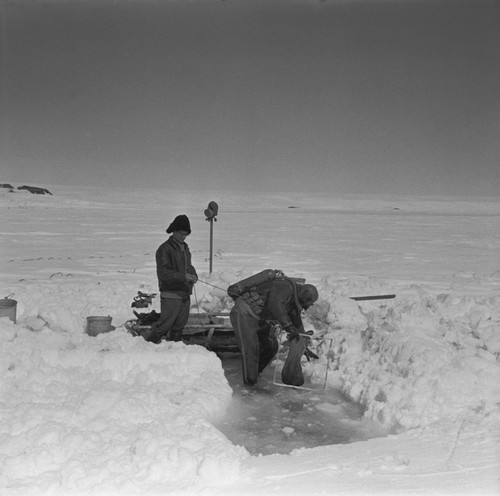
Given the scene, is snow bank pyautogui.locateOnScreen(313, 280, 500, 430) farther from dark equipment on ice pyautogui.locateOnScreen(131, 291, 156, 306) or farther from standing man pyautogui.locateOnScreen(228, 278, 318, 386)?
dark equipment on ice pyautogui.locateOnScreen(131, 291, 156, 306)

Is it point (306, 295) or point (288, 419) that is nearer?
point (288, 419)

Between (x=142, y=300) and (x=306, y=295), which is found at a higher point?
(x=306, y=295)

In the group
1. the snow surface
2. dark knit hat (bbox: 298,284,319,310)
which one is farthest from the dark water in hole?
dark knit hat (bbox: 298,284,319,310)

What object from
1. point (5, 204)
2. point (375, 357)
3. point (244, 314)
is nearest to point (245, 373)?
point (244, 314)

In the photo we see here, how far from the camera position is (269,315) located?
5434mm

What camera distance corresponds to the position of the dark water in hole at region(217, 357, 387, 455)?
4.16m

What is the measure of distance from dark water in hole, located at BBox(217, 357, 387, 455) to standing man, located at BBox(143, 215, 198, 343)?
929 mm

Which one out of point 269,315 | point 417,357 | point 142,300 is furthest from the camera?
point 142,300

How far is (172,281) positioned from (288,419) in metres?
2.00

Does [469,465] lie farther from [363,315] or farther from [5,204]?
[5,204]

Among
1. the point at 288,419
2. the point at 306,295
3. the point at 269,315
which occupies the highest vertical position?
the point at 306,295

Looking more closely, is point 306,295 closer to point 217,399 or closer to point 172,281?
point 217,399

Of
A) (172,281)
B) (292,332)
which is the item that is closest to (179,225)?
(172,281)

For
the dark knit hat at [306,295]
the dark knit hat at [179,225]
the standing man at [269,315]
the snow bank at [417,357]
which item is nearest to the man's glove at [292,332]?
the standing man at [269,315]
